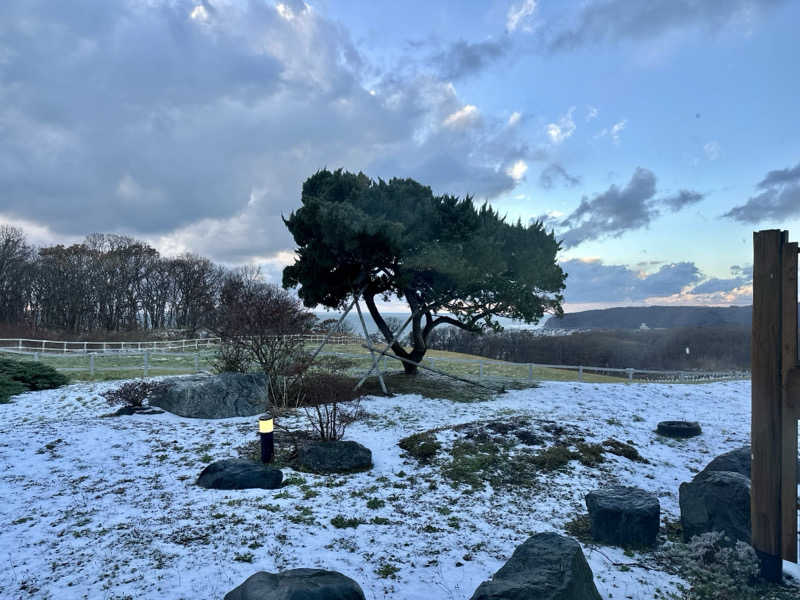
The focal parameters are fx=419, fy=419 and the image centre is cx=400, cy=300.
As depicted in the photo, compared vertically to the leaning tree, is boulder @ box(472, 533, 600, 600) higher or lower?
lower

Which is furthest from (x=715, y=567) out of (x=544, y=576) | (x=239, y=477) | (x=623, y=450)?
(x=239, y=477)

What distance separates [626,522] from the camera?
550 cm

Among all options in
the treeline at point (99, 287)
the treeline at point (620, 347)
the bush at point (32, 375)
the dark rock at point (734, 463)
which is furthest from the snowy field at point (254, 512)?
the treeline at point (620, 347)

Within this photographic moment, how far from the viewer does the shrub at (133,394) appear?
1200 cm

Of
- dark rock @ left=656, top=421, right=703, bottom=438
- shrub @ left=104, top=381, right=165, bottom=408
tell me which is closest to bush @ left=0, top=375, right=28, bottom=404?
shrub @ left=104, top=381, right=165, bottom=408

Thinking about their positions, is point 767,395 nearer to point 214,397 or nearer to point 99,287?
point 214,397

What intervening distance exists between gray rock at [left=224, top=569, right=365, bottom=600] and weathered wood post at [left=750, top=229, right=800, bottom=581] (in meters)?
4.26

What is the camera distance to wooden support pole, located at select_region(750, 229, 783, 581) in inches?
169

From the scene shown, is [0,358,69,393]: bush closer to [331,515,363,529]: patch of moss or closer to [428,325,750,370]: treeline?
[331,515,363,529]: patch of moss

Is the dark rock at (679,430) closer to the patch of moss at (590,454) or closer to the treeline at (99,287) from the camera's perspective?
the patch of moss at (590,454)

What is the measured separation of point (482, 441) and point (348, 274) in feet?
33.6

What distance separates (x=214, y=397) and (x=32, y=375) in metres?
10.2

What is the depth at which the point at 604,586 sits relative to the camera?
15.0ft

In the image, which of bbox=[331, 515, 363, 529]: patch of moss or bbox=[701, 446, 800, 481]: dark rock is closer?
bbox=[331, 515, 363, 529]: patch of moss
